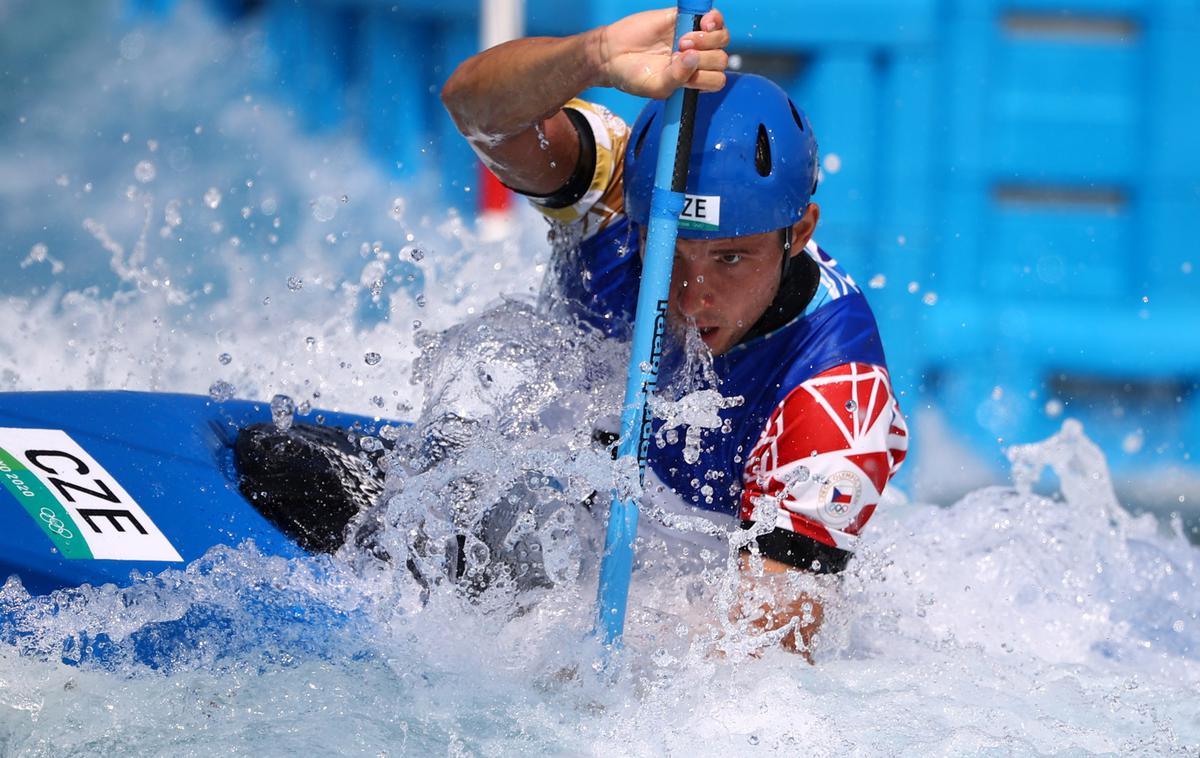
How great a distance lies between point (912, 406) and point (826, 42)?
1164 mm

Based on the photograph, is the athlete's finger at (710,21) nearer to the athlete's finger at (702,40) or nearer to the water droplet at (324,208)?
the athlete's finger at (702,40)

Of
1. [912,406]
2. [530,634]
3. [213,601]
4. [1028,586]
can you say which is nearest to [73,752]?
[213,601]

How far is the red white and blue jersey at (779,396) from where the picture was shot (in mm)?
2096

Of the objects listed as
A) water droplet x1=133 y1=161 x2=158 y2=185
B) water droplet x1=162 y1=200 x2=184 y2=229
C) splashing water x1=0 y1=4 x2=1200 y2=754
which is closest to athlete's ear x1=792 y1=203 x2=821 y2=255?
splashing water x1=0 y1=4 x2=1200 y2=754

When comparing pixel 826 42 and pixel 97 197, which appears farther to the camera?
pixel 97 197

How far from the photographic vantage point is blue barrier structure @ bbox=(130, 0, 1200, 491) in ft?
14.2

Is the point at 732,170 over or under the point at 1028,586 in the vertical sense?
over

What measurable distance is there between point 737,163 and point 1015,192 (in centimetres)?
266

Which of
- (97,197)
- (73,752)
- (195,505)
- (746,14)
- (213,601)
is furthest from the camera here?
(97,197)

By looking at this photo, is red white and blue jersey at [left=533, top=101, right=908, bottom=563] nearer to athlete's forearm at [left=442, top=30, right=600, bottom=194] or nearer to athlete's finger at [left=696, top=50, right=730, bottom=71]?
athlete's forearm at [left=442, top=30, right=600, bottom=194]

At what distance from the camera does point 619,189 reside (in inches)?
94.7

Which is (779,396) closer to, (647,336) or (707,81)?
(647,336)

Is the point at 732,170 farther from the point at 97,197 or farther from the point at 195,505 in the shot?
the point at 97,197

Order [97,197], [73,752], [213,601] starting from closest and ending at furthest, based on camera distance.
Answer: [73,752], [213,601], [97,197]
